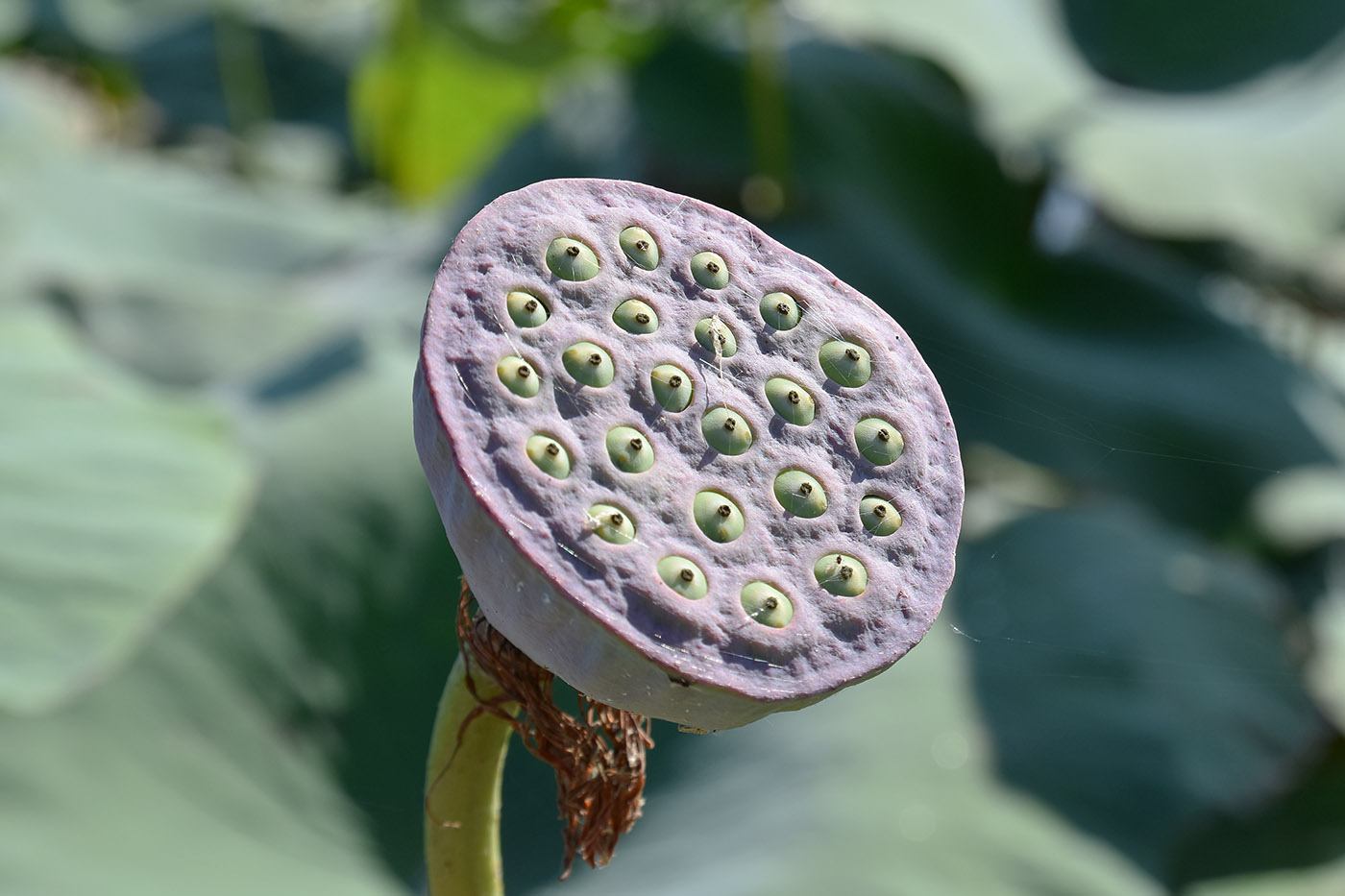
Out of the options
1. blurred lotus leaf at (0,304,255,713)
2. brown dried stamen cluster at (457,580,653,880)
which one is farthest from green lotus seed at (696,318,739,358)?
blurred lotus leaf at (0,304,255,713)

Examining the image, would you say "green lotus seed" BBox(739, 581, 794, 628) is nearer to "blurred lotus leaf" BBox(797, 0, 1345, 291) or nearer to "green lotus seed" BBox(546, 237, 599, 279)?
"green lotus seed" BBox(546, 237, 599, 279)

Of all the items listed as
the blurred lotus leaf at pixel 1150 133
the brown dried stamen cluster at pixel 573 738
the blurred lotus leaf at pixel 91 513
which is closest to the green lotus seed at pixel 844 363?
the brown dried stamen cluster at pixel 573 738

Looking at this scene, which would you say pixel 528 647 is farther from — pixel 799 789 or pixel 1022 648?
pixel 1022 648

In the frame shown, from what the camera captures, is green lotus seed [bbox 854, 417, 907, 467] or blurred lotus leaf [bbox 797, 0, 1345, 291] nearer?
green lotus seed [bbox 854, 417, 907, 467]

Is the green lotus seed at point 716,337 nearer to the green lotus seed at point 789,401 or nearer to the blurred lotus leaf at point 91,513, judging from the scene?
the green lotus seed at point 789,401

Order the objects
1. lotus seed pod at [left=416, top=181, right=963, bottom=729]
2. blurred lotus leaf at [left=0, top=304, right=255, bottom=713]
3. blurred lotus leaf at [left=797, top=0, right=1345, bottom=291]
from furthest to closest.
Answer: blurred lotus leaf at [left=797, top=0, right=1345, bottom=291], blurred lotus leaf at [left=0, top=304, right=255, bottom=713], lotus seed pod at [left=416, top=181, right=963, bottom=729]

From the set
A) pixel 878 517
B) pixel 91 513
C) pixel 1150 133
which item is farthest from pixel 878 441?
pixel 1150 133

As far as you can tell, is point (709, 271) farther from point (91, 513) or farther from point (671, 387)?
point (91, 513)

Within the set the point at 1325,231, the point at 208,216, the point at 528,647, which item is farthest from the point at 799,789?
the point at 208,216

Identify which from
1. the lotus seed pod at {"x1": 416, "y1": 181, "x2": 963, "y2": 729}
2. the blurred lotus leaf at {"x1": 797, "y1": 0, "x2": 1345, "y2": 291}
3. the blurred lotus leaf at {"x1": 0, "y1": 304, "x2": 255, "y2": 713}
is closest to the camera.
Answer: the lotus seed pod at {"x1": 416, "y1": 181, "x2": 963, "y2": 729}
